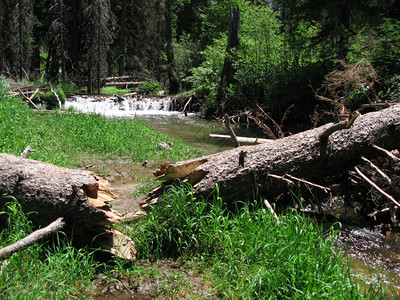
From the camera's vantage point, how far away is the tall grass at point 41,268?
2803 mm

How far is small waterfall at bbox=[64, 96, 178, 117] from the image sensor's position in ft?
63.5

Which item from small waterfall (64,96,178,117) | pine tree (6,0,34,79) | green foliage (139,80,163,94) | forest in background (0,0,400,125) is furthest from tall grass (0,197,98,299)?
green foliage (139,80,163,94)

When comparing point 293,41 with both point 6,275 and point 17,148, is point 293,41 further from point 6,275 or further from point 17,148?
point 6,275

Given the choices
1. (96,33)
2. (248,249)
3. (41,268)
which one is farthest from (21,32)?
(248,249)

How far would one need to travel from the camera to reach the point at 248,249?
11.7ft

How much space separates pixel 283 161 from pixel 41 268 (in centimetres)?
A: 312

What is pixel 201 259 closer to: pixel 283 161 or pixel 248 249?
pixel 248 249

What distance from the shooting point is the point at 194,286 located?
3.28 metres

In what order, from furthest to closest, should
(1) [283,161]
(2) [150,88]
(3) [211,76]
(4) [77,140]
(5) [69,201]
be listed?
(2) [150,88] → (3) [211,76] → (4) [77,140] → (1) [283,161] → (5) [69,201]

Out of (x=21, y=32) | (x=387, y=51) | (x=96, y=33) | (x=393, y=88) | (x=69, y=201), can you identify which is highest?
(x=21, y=32)

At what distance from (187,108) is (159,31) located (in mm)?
12107

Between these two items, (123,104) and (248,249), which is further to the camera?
(123,104)

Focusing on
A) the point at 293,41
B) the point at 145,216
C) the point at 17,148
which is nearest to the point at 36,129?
the point at 17,148

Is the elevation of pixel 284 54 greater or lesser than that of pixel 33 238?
greater
